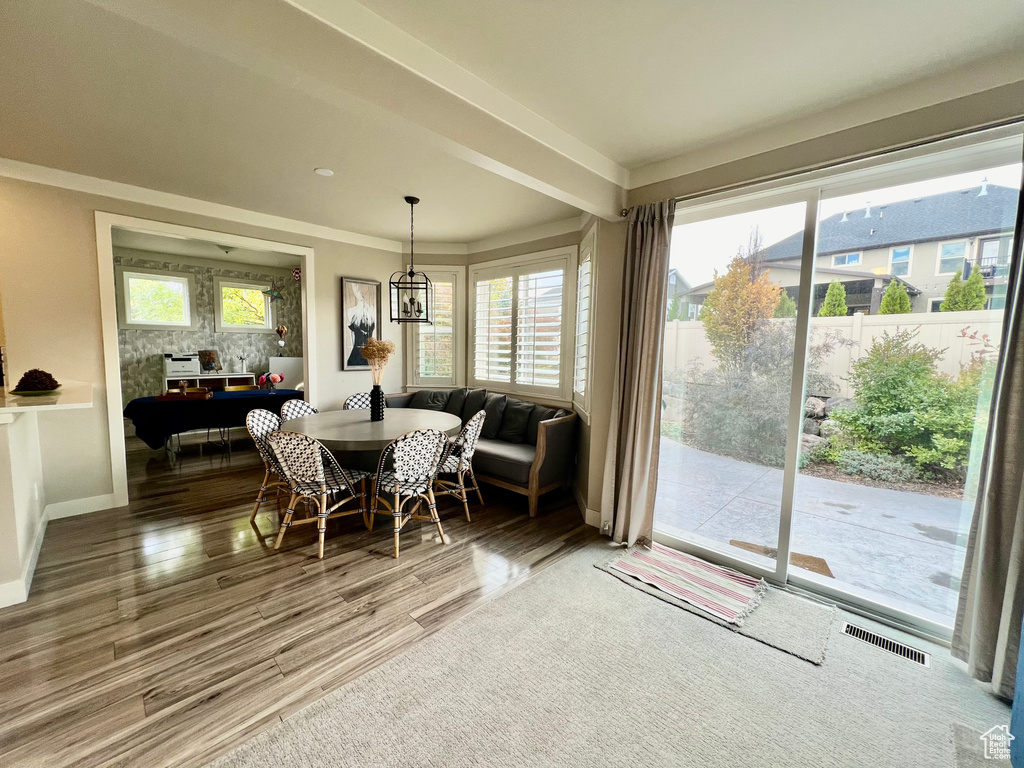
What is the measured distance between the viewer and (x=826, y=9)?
5.29 ft

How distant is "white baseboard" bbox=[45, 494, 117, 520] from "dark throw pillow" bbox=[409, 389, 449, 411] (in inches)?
113

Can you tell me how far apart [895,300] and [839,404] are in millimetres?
629

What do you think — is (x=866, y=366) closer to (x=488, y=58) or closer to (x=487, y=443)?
(x=488, y=58)

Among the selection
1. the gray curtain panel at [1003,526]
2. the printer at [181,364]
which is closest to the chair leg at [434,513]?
the gray curtain panel at [1003,526]

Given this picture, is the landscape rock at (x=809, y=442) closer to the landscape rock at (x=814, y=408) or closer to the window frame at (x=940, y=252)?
the landscape rock at (x=814, y=408)

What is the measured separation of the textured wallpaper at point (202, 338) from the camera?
594cm

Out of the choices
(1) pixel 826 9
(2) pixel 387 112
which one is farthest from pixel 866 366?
(2) pixel 387 112

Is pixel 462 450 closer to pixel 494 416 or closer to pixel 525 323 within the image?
pixel 494 416

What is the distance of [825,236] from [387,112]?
2.52 metres

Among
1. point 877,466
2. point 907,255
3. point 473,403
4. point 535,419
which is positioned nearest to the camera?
point 907,255

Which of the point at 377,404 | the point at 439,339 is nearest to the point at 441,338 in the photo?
the point at 439,339

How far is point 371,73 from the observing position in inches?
69.1

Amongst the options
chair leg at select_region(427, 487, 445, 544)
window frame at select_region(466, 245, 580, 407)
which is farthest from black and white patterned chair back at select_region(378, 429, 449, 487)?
window frame at select_region(466, 245, 580, 407)

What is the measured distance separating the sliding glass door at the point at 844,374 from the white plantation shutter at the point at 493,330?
2.21m
